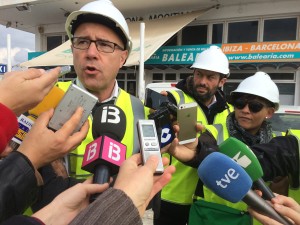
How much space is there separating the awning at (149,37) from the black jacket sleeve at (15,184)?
8.43 m

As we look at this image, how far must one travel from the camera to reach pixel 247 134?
1.95m

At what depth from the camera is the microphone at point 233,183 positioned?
1042mm

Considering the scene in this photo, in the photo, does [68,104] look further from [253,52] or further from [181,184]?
[253,52]

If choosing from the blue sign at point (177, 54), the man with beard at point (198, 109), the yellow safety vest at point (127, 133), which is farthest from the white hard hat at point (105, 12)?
the blue sign at point (177, 54)

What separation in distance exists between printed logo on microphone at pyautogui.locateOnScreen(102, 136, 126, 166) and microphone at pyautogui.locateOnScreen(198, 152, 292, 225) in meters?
0.37

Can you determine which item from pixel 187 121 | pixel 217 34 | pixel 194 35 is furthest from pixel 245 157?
pixel 194 35

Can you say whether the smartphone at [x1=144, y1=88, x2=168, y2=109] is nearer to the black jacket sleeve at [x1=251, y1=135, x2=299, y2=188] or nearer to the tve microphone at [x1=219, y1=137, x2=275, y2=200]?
the tve microphone at [x1=219, y1=137, x2=275, y2=200]

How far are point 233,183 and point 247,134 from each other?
96 centimetres

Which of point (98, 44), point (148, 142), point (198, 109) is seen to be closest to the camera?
point (148, 142)

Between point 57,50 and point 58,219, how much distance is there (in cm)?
1215

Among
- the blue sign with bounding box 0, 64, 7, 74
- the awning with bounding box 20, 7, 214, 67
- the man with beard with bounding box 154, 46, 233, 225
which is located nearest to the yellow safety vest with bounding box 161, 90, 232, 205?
the man with beard with bounding box 154, 46, 233, 225

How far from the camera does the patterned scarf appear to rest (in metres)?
1.94

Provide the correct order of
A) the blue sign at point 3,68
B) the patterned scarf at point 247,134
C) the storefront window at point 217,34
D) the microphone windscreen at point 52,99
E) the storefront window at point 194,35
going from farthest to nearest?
the storefront window at point 194,35 → the storefront window at point 217,34 → the blue sign at point 3,68 → the patterned scarf at point 247,134 → the microphone windscreen at point 52,99

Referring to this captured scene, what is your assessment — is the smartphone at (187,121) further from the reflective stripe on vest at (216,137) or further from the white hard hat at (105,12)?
the white hard hat at (105,12)
